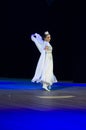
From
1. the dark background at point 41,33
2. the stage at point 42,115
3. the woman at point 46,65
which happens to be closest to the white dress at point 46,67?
the woman at point 46,65

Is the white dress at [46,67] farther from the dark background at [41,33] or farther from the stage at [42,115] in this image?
the dark background at [41,33]

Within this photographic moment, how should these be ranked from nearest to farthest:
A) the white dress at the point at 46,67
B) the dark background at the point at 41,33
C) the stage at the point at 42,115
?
1. the stage at the point at 42,115
2. the white dress at the point at 46,67
3. the dark background at the point at 41,33

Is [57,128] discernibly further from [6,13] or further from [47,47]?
[6,13]

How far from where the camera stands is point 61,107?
6.22 meters

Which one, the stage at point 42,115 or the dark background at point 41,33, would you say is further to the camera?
the dark background at point 41,33

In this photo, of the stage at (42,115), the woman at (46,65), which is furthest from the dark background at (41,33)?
the stage at (42,115)

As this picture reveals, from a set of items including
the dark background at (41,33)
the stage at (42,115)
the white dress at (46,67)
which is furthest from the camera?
the dark background at (41,33)

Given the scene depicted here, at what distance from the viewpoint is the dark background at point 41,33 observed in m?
12.9

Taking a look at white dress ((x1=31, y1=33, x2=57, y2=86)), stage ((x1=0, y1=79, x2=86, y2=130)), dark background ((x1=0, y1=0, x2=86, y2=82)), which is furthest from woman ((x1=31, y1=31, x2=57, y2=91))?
dark background ((x1=0, y1=0, x2=86, y2=82))

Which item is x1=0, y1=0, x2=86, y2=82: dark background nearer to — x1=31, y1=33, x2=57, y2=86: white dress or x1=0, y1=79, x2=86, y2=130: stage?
x1=31, y1=33, x2=57, y2=86: white dress

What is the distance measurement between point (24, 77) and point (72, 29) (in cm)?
299

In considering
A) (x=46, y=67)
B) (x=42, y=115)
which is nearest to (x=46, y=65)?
(x=46, y=67)

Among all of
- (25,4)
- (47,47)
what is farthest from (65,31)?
(47,47)

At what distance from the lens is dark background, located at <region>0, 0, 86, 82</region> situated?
12.9 m
